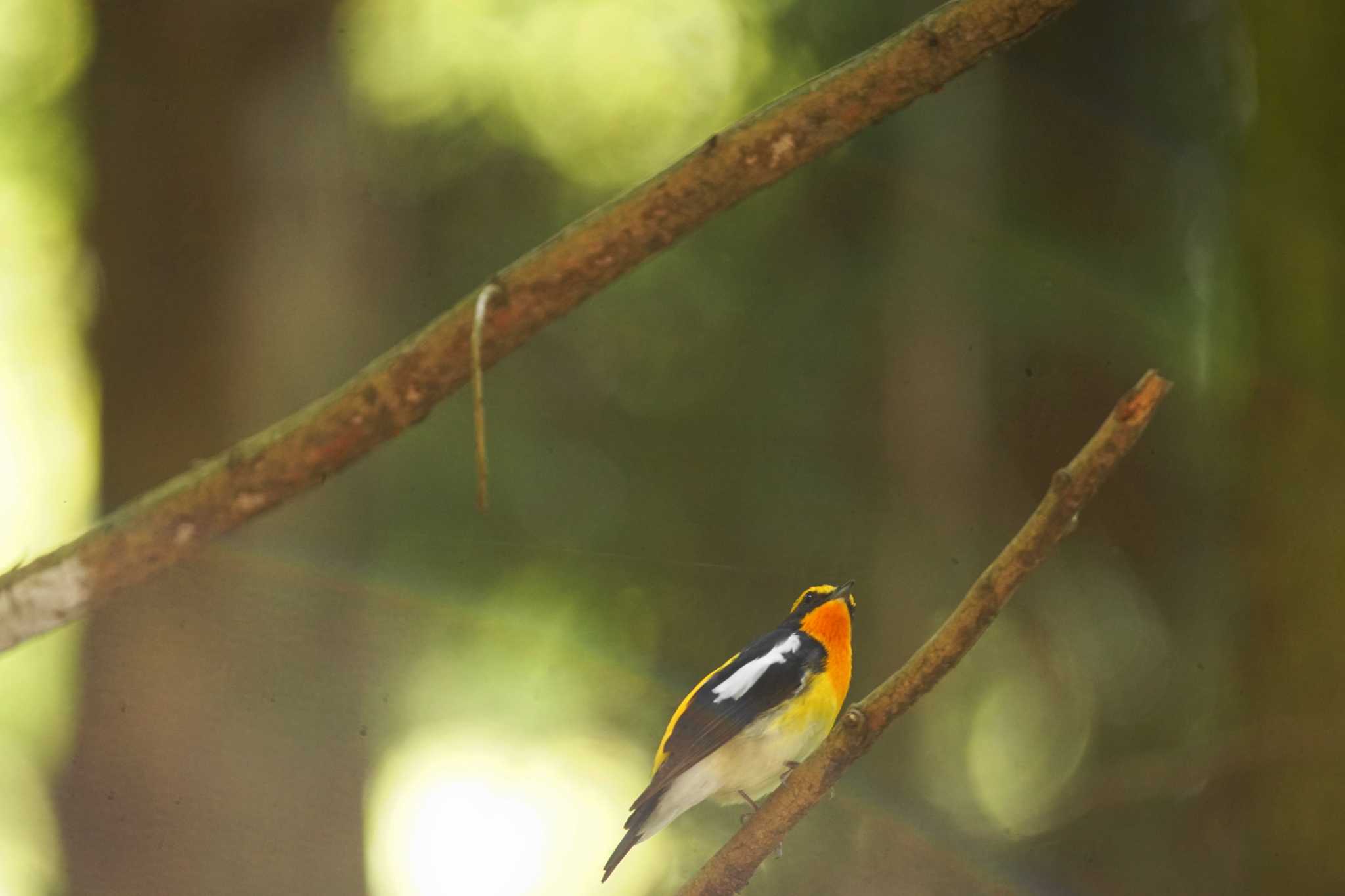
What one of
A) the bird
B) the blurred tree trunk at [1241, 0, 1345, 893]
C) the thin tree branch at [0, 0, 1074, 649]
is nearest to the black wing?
the bird

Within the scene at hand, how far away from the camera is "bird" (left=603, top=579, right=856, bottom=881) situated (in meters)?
1.72

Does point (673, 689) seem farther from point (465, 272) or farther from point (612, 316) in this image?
point (465, 272)

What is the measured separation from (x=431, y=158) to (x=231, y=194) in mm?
Result: 350

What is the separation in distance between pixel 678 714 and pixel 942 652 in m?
0.58

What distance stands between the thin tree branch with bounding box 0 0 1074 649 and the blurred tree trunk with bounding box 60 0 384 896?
46cm

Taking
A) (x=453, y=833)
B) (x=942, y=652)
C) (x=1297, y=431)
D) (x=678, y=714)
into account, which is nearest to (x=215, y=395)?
(x=453, y=833)

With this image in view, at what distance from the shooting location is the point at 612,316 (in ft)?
7.02

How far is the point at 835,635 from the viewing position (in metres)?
1.80

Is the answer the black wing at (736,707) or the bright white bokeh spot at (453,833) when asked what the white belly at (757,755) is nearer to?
the black wing at (736,707)

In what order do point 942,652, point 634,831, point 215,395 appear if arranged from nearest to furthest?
point 942,652, point 634,831, point 215,395

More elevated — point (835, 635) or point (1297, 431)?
point (835, 635)

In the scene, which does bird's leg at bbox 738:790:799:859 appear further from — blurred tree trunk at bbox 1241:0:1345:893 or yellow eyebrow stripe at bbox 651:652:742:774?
blurred tree trunk at bbox 1241:0:1345:893

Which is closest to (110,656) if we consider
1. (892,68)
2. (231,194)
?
(231,194)

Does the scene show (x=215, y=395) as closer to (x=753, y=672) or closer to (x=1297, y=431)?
(x=753, y=672)
